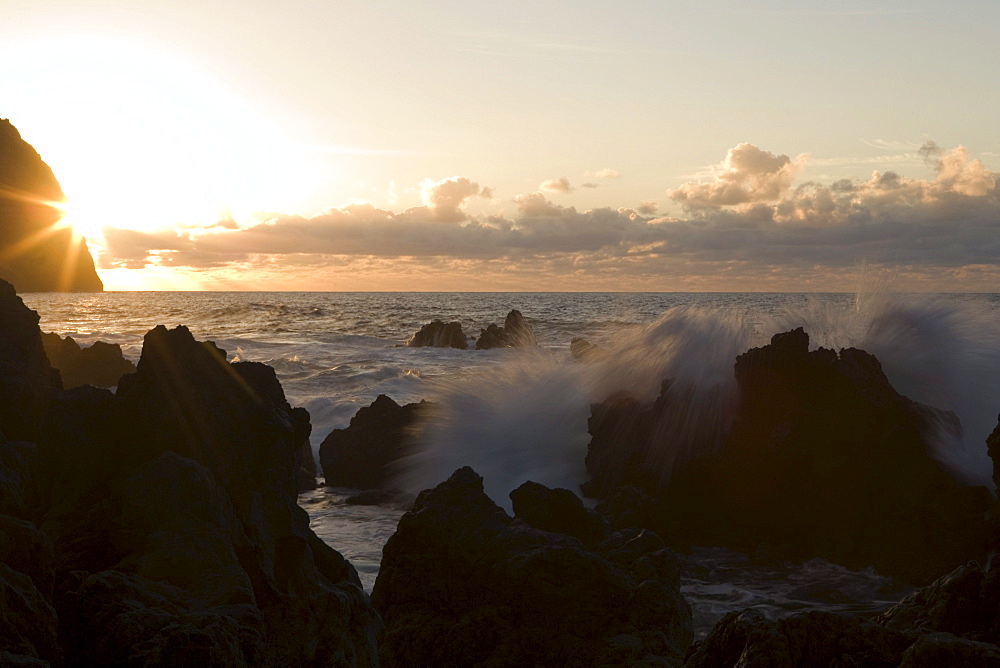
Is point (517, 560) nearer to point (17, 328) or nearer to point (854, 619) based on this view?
point (854, 619)

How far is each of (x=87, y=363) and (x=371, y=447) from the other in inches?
351

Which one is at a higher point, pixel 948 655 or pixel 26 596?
pixel 26 596

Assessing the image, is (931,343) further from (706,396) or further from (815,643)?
(815,643)

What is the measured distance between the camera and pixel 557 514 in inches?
220

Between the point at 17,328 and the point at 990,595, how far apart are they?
5.82 meters

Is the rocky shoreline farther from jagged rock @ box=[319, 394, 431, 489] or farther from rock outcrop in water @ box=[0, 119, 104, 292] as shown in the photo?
rock outcrop in water @ box=[0, 119, 104, 292]

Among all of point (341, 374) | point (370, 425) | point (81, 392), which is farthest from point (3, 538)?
point (341, 374)

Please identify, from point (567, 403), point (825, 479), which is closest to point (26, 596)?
point (825, 479)

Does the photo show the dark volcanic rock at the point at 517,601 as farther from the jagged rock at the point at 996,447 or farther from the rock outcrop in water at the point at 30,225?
the rock outcrop in water at the point at 30,225

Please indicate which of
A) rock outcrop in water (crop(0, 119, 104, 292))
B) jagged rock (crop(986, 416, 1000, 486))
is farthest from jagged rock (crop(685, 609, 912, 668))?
rock outcrop in water (crop(0, 119, 104, 292))

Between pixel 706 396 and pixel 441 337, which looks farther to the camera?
pixel 441 337

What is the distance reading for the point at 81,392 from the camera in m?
4.56

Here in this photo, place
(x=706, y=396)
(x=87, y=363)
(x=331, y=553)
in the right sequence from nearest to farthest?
(x=331, y=553), (x=706, y=396), (x=87, y=363)

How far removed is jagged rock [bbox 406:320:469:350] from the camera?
35188mm
